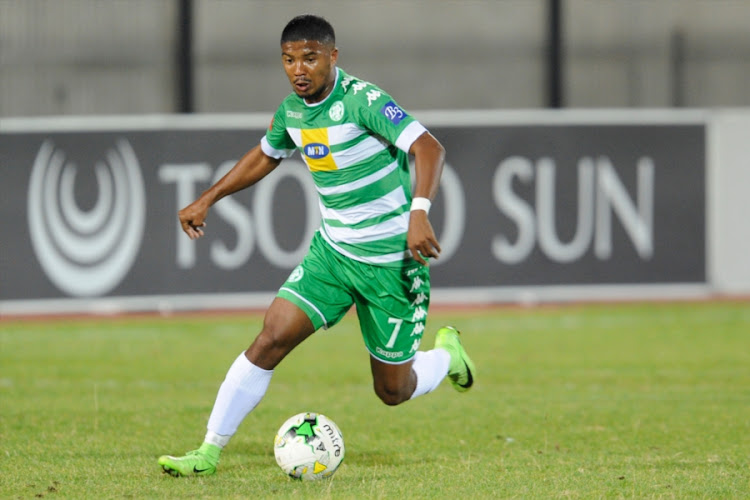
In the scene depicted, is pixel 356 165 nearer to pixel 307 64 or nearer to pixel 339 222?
pixel 339 222

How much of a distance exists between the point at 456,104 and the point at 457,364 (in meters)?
8.79

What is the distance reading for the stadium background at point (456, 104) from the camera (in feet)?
41.9

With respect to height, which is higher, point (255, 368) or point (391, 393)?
point (255, 368)

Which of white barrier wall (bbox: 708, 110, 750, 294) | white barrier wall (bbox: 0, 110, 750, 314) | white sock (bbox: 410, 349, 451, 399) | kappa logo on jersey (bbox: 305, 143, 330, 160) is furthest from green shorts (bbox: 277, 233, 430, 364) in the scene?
white barrier wall (bbox: 708, 110, 750, 294)

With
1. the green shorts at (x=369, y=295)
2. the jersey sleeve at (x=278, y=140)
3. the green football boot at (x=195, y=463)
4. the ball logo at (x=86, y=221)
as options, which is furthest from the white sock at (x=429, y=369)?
the ball logo at (x=86, y=221)

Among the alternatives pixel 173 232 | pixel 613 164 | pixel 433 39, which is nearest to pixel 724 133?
pixel 613 164

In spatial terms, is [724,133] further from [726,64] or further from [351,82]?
[351,82]

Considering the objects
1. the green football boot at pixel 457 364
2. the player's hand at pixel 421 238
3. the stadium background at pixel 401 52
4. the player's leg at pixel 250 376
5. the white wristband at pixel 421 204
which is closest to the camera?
the player's hand at pixel 421 238

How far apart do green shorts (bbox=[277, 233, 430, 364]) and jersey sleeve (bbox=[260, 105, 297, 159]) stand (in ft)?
1.59

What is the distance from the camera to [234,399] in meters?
5.81

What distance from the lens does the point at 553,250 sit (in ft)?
43.5

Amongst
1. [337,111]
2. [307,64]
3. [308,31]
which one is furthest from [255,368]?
[308,31]

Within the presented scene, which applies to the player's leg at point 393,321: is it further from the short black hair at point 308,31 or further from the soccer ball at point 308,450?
the short black hair at point 308,31

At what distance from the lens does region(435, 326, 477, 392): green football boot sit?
22.7 ft
